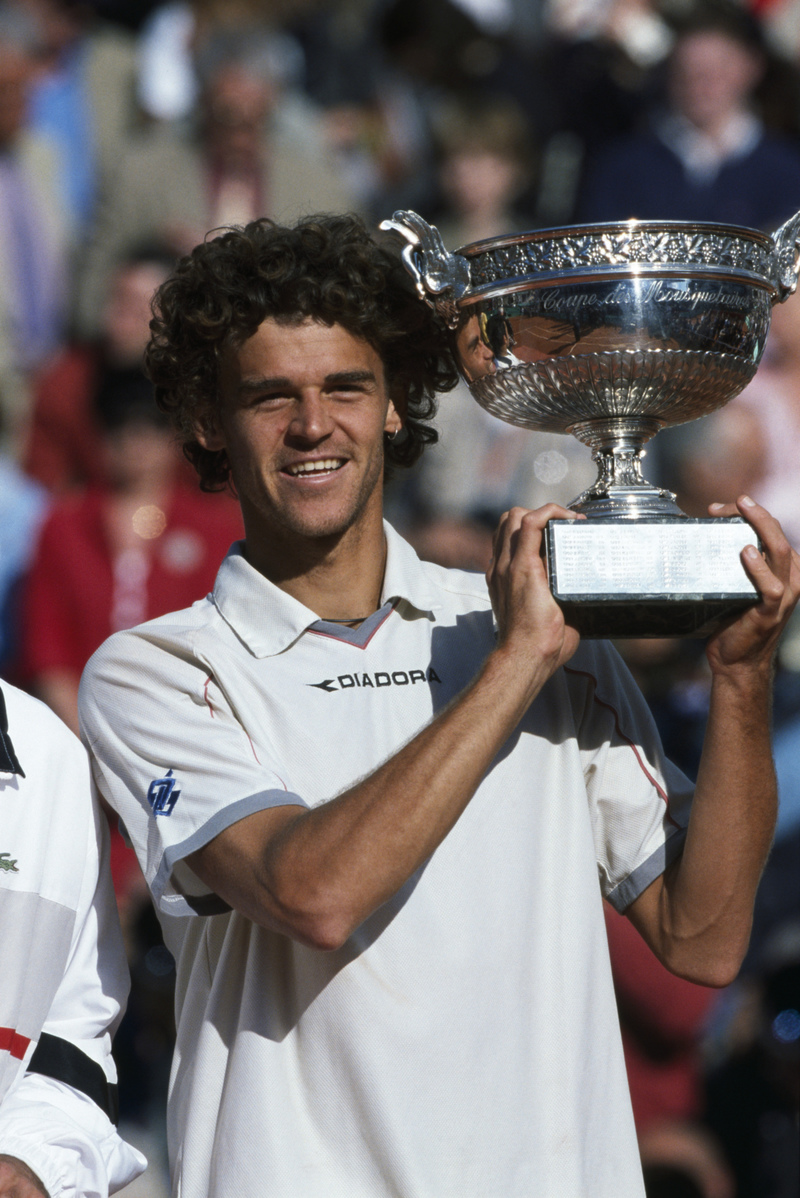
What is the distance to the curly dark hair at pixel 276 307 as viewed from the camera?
8.61ft

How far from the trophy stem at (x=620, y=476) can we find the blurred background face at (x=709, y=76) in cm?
473

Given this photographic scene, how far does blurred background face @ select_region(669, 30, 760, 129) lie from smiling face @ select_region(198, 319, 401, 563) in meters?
4.81

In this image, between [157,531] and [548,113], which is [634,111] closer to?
[548,113]

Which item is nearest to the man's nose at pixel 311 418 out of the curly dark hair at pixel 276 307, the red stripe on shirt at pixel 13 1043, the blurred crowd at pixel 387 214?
the curly dark hair at pixel 276 307

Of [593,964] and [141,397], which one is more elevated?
[141,397]

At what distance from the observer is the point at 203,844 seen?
90.0 inches

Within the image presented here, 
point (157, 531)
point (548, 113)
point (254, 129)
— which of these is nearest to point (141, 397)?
point (157, 531)

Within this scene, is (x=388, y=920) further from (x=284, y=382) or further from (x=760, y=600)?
(x=284, y=382)

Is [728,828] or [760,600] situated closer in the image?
[760,600]

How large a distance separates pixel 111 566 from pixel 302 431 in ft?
10.4

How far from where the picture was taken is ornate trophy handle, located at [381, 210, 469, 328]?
8.15 feet

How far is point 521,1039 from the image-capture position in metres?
2.29

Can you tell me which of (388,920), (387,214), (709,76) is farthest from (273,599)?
(387,214)

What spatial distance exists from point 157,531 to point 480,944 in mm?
3530
